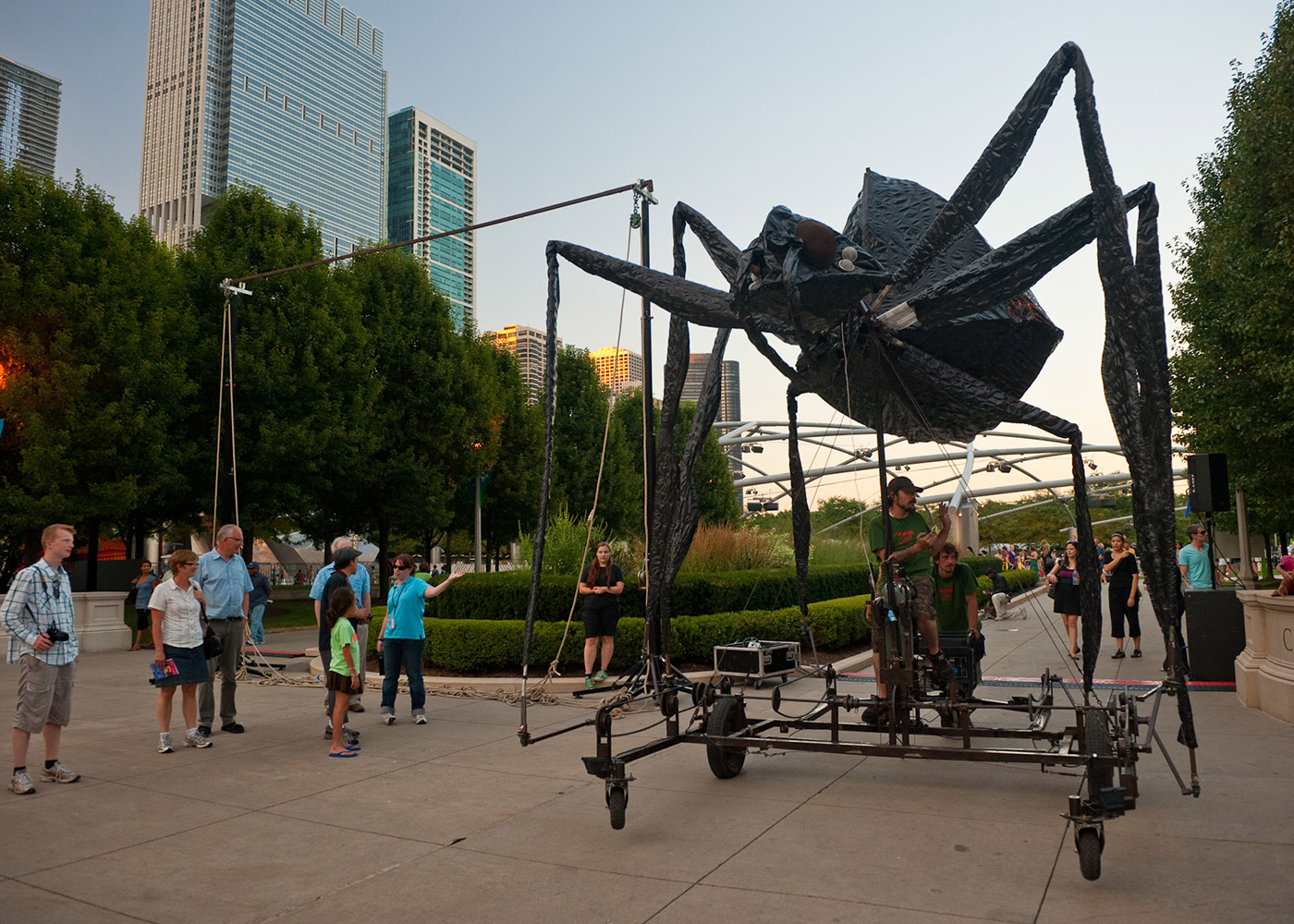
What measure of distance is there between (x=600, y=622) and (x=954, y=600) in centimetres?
434

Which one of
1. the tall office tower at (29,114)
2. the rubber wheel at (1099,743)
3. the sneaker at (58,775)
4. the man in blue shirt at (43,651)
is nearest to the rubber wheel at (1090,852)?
the rubber wheel at (1099,743)

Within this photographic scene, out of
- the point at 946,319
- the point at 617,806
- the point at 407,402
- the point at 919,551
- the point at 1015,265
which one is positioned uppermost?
the point at 407,402

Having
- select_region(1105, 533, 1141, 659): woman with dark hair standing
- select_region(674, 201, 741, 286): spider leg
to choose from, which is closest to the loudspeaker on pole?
select_region(1105, 533, 1141, 659): woman with dark hair standing

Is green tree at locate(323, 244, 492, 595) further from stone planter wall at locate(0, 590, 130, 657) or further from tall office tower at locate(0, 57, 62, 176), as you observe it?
tall office tower at locate(0, 57, 62, 176)

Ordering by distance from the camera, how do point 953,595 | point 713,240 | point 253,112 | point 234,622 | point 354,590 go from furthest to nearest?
point 253,112 < point 354,590 < point 234,622 < point 953,595 < point 713,240

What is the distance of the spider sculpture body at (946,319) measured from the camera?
4.42 m

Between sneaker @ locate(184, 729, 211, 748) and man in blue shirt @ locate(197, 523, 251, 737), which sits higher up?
man in blue shirt @ locate(197, 523, 251, 737)

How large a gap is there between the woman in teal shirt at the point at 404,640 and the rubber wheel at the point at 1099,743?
234 inches

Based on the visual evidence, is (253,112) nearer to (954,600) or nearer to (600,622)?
(600,622)

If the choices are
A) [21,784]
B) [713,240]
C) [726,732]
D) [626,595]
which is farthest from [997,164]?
[626,595]

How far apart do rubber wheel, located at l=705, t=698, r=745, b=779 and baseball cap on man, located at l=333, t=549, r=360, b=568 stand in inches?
165

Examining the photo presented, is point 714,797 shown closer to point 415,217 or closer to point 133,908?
point 133,908

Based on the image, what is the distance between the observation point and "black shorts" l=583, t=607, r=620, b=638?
10.5 metres

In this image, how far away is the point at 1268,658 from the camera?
8.39 meters
